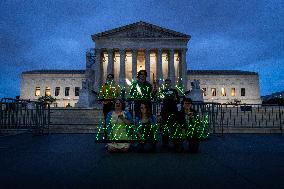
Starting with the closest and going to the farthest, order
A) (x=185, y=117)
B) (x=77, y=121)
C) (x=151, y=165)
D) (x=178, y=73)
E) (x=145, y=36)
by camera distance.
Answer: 1. (x=151, y=165)
2. (x=185, y=117)
3. (x=77, y=121)
4. (x=145, y=36)
5. (x=178, y=73)

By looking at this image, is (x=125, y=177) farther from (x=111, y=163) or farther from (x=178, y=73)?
(x=178, y=73)

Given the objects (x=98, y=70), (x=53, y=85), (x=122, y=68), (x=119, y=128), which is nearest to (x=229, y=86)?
(x=122, y=68)

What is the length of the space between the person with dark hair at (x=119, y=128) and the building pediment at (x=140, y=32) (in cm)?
4529

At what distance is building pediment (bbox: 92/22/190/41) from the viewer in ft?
167

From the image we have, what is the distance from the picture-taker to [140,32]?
169 feet

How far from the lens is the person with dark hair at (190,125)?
21.7 feet

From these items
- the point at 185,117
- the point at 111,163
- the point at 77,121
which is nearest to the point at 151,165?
the point at 111,163

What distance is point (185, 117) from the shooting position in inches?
278

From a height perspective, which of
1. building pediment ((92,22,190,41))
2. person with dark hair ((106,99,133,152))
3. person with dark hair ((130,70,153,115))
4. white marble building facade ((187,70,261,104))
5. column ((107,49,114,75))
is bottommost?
person with dark hair ((106,99,133,152))

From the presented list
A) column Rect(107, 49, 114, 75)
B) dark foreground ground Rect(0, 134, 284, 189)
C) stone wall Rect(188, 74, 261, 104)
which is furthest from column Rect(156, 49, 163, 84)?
dark foreground ground Rect(0, 134, 284, 189)

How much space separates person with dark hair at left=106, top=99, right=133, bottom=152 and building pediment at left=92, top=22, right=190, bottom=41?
1783 inches

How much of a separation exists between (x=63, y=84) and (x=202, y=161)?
2667 inches

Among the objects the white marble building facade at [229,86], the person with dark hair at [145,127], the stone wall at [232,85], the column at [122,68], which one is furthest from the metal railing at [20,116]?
the stone wall at [232,85]

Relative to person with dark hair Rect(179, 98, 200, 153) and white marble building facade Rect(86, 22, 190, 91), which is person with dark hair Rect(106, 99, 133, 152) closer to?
person with dark hair Rect(179, 98, 200, 153)
